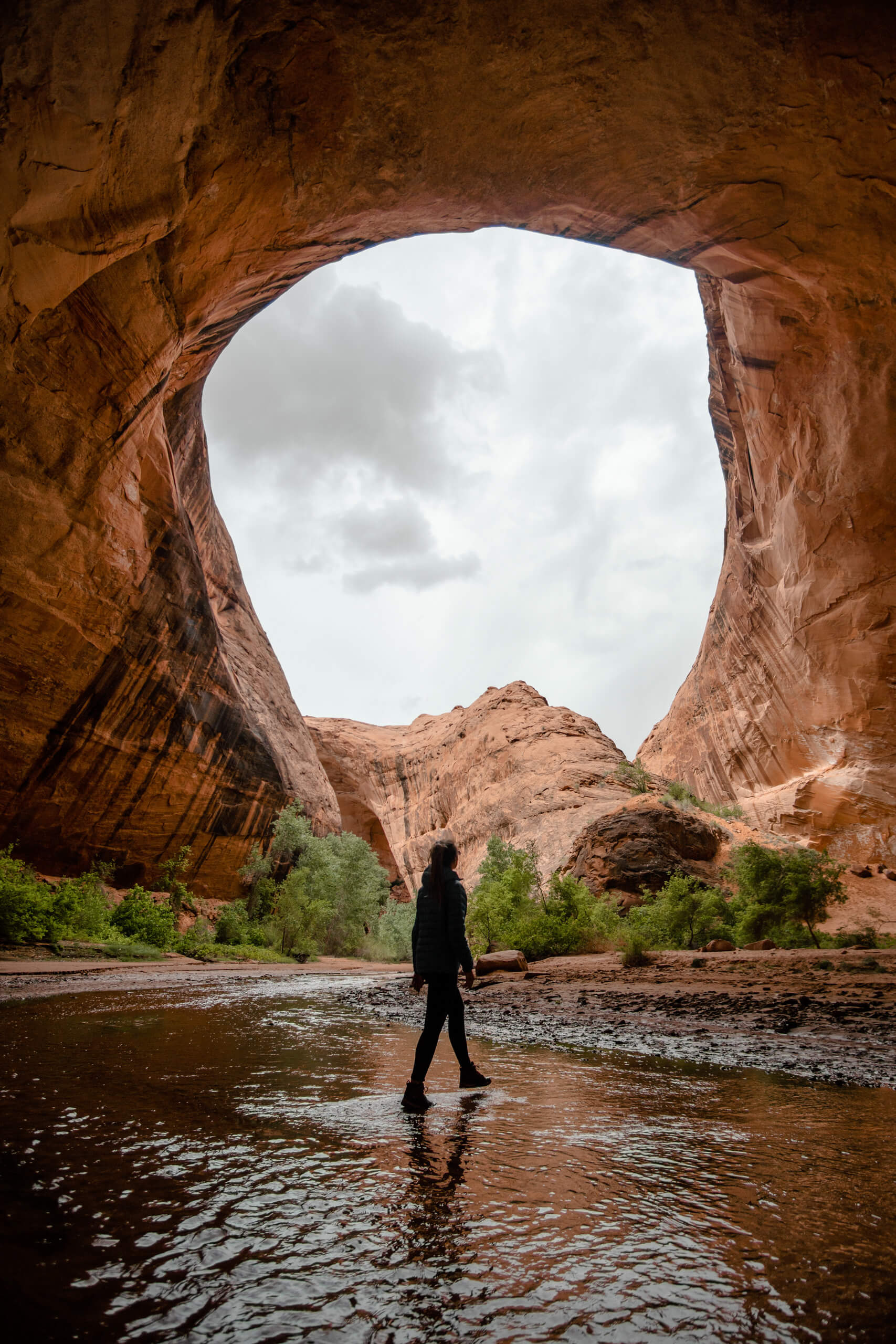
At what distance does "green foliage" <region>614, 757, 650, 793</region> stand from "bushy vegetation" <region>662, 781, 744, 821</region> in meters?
2.61

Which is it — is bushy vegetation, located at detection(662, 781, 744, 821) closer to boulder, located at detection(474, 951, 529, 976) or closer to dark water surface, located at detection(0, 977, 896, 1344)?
boulder, located at detection(474, 951, 529, 976)

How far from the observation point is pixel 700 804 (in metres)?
28.2

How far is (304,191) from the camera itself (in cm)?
1070

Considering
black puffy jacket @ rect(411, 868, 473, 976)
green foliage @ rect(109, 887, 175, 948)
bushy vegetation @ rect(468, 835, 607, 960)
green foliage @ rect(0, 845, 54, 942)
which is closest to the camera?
black puffy jacket @ rect(411, 868, 473, 976)

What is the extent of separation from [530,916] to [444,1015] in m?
14.9

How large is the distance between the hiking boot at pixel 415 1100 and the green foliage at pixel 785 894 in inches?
467

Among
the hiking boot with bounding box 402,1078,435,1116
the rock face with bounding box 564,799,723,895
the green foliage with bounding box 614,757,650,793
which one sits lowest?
the hiking boot with bounding box 402,1078,435,1116

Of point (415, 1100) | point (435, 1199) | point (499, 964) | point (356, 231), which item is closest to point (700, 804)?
point (499, 964)

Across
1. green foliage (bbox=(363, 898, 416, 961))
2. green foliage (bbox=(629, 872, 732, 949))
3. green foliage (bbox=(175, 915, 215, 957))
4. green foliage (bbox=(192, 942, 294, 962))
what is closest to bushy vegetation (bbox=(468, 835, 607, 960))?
green foliage (bbox=(629, 872, 732, 949))

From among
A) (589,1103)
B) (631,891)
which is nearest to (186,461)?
(631,891)

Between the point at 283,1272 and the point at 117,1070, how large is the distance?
2957 millimetres

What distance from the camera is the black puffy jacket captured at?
423 cm

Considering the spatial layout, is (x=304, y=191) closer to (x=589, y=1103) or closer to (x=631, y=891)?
(x=589, y=1103)

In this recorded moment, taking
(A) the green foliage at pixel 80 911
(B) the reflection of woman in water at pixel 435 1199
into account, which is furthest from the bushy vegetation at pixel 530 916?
(B) the reflection of woman in water at pixel 435 1199
